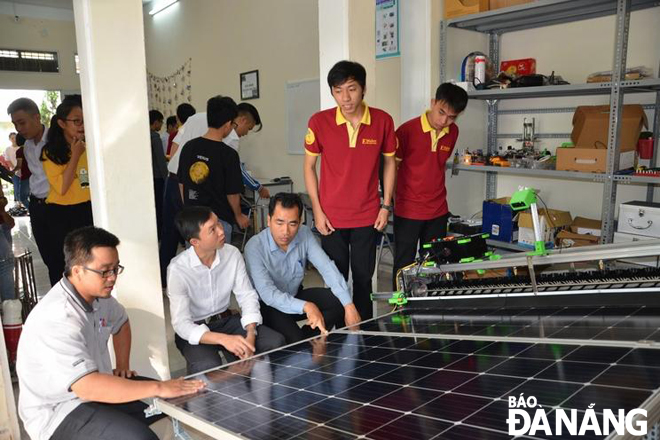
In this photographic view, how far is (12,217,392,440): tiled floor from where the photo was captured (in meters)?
2.56

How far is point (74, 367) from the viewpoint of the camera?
65.7 inches

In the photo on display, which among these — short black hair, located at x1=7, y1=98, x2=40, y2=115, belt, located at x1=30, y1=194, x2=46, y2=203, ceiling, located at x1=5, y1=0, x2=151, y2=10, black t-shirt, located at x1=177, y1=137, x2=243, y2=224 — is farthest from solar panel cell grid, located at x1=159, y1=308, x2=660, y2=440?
ceiling, located at x1=5, y1=0, x2=151, y2=10

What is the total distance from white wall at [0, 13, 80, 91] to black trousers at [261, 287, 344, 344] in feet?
32.9

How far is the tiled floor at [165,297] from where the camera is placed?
8.41 ft

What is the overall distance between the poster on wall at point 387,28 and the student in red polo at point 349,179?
212 cm

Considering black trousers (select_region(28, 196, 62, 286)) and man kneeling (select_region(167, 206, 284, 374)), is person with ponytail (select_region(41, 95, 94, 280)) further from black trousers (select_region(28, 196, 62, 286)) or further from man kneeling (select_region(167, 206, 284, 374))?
man kneeling (select_region(167, 206, 284, 374))

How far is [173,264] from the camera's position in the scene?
8.04ft

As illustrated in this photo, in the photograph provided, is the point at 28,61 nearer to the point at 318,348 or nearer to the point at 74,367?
the point at 74,367

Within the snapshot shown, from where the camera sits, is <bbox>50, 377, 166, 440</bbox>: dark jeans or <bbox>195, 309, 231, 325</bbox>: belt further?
<bbox>195, 309, 231, 325</bbox>: belt

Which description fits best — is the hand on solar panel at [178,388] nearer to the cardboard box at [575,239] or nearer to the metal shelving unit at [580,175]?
the cardboard box at [575,239]

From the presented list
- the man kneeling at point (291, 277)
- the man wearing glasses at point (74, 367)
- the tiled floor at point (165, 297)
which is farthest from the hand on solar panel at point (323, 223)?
the man wearing glasses at point (74, 367)

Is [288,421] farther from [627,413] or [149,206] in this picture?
[149,206]

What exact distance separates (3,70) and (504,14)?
9.93 meters

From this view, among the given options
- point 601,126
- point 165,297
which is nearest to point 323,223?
point 601,126
